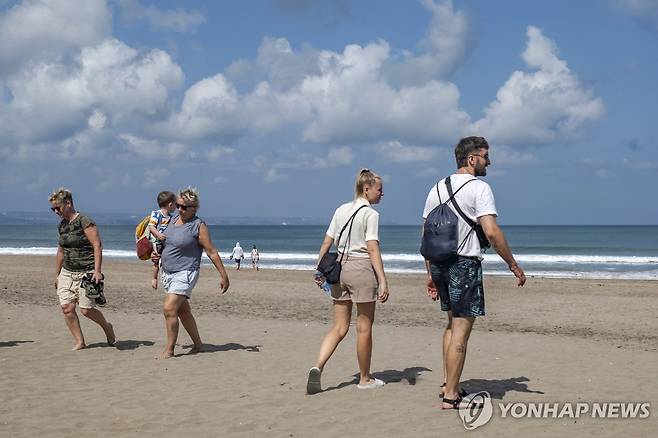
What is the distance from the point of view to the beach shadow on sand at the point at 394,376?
242 inches

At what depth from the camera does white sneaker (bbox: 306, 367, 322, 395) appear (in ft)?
18.6

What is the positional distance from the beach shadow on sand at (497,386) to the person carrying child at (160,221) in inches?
135

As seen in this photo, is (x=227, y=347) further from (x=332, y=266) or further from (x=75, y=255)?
(x=332, y=266)

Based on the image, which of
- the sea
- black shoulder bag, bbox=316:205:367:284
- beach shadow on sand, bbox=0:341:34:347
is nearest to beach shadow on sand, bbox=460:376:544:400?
black shoulder bag, bbox=316:205:367:284

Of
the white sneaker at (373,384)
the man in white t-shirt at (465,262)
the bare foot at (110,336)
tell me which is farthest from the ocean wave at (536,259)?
the man in white t-shirt at (465,262)

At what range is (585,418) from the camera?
4996mm

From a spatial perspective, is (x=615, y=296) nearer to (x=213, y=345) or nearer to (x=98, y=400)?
(x=213, y=345)

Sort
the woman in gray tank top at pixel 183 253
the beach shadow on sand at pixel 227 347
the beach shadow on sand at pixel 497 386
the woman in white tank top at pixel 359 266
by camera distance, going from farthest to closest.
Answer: the beach shadow on sand at pixel 227 347 → the woman in gray tank top at pixel 183 253 → the beach shadow on sand at pixel 497 386 → the woman in white tank top at pixel 359 266

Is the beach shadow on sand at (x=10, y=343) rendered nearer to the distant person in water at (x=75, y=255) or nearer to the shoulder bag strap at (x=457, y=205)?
the distant person in water at (x=75, y=255)

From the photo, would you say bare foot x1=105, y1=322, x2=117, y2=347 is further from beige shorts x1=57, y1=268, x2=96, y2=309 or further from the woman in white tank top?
the woman in white tank top

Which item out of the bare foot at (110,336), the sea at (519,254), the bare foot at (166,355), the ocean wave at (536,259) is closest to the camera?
the bare foot at (166,355)

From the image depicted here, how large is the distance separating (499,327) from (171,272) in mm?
5702

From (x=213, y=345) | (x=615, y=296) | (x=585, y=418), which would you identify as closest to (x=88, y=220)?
(x=213, y=345)

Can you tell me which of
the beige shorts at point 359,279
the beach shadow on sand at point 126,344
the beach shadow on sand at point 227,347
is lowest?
the beach shadow on sand at point 126,344
